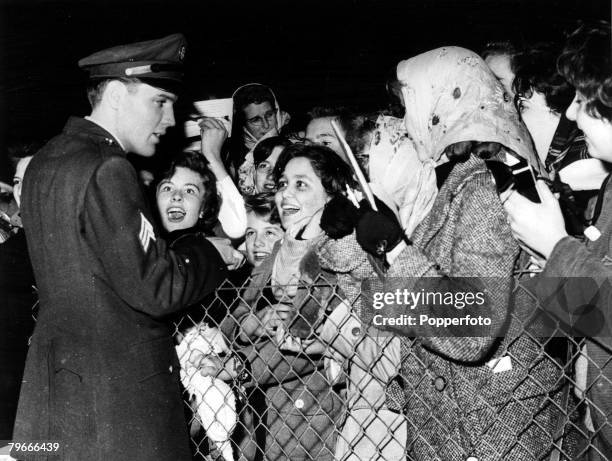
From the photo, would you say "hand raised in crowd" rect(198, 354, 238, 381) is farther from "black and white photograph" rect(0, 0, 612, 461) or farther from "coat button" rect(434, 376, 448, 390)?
"coat button" rect(434, 376, 448, 390)

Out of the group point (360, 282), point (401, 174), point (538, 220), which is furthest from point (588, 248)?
point (401, 174)

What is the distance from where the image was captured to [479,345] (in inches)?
61.6

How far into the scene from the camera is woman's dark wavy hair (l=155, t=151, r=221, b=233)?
9.29 ft

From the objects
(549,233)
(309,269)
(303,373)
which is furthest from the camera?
(303,373)

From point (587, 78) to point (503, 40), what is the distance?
1046mm

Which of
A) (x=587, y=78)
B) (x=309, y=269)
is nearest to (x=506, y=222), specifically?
(x=587, y=78)

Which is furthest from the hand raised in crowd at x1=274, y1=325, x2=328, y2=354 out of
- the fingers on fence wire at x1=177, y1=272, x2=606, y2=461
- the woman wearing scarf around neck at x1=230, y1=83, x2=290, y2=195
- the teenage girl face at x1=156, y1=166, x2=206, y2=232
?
the woman wearing scarf around neck at x1=230, y1=83, x2=290, y2=195

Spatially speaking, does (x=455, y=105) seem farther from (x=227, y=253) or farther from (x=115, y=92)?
(x=115, y=92)

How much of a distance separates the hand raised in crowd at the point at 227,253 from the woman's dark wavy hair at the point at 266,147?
1053 mm

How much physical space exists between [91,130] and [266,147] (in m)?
1.27

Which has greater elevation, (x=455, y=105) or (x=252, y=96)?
(x=455, y=105)

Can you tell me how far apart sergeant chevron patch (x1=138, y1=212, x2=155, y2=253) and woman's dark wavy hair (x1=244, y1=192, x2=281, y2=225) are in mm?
1109

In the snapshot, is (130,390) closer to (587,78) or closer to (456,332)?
(456,332)

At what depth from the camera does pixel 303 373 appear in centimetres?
236
